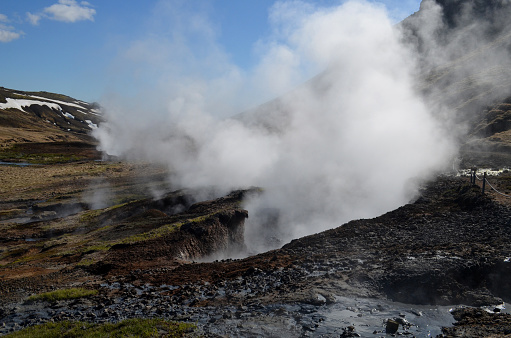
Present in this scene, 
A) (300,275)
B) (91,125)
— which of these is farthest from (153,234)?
(91,125)

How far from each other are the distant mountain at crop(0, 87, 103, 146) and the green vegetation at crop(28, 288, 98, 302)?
87.6 meters

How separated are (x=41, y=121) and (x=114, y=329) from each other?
5555 inches

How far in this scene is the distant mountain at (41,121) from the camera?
99.1 meters

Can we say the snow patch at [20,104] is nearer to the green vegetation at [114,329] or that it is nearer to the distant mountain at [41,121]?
the distant mountain at [41,121]

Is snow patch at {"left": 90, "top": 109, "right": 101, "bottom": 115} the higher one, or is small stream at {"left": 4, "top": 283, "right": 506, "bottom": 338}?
snow patch at {"left": 90, "top": 109, "right": 101, "bottom": 115}

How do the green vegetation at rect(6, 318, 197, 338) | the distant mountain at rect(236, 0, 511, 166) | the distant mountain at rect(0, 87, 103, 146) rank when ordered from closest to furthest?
the green vegetation at rect(6, 318, 197, 338), the distant mountain at rect(236, 0, 511, 166), the distant mountain at rect(0, 87, 103, 146)

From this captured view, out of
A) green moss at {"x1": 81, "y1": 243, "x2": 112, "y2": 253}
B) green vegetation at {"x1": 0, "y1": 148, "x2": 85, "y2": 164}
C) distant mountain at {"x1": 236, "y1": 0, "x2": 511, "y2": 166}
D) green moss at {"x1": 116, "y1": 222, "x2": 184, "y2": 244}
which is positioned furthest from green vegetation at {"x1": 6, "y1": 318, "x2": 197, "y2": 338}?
green vegetation at {"x1": 0, "y1": 148, "x2": 85, "y2": 164}

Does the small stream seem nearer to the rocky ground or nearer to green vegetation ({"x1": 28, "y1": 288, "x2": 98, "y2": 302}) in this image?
the rocky ground

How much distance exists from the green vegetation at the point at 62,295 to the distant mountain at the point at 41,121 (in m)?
87.6

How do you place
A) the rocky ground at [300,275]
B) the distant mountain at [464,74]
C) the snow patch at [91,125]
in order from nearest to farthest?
the rocky ground at [300,275] → the distant mountain at [464,74] → the snow patch at [91,125]

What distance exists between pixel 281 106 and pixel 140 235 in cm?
4029

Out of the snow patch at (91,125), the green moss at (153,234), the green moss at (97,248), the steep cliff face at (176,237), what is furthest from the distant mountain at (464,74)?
the snow patch at (91,125)

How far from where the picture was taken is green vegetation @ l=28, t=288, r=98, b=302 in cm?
1173

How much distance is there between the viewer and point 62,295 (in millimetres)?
11805
